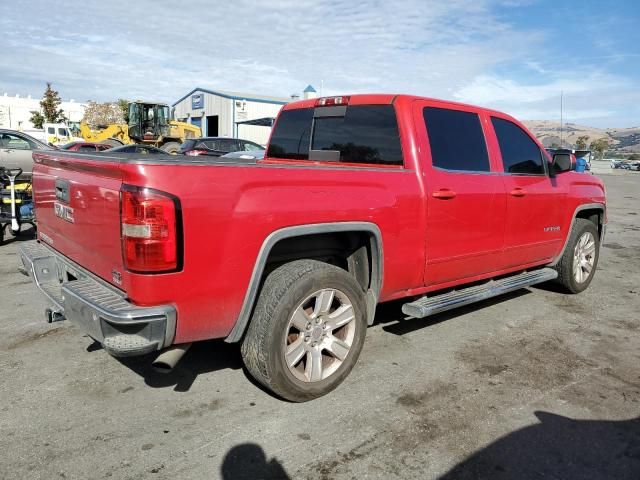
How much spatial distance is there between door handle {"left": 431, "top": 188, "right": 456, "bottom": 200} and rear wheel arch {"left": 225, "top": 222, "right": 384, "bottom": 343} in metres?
0.63

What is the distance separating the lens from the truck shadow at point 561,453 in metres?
2.59

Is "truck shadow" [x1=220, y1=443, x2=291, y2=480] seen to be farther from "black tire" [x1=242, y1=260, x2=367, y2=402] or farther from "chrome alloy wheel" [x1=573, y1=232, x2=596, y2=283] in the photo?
"chrome alloy wheel" [x1=573, y1=232, x2=596, y2=283]

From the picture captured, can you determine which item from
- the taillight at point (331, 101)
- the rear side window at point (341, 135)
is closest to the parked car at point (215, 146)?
the rear side window at point (341, 135)

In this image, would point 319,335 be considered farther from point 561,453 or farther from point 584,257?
point 584,257

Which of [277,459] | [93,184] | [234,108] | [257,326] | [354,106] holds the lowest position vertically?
[277,459]

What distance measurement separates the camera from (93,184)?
287 centimetres

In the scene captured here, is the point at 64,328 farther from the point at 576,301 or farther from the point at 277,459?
the point at 576,301

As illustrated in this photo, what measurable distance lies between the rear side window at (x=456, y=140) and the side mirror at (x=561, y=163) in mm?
1095

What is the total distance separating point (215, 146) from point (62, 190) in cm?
1476

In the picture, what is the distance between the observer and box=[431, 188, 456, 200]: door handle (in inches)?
149

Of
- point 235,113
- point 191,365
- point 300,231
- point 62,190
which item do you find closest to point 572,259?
point 300,231

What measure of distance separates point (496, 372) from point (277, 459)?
190 cm

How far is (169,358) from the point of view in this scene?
2746 millimetres

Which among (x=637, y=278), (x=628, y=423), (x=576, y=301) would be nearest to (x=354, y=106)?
(x=628, y=423)
